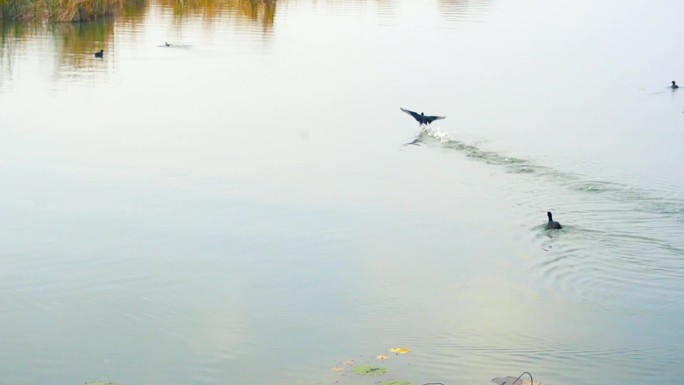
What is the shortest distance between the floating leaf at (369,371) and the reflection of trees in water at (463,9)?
26.9m

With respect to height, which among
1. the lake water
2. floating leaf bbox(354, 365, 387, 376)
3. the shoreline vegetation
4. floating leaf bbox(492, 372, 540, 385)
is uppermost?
the shoreline vegetation

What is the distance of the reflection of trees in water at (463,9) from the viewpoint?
33.7 m

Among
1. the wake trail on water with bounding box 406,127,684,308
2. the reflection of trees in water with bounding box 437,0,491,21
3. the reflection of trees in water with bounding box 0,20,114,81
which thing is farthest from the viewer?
the reflection of trees in water with bounding box 437,0,491,21

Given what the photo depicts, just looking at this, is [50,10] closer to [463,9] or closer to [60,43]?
[60,43]

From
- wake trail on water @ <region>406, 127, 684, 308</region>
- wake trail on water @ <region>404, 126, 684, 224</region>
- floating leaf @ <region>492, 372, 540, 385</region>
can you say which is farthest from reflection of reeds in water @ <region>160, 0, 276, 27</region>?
floating leaf @ <region>492, 372, 540, 385</region>

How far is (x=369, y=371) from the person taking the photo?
6.64 meters

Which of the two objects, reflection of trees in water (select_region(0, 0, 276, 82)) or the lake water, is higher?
reflection of trees in water (select_region(0, 0, 276, 82))

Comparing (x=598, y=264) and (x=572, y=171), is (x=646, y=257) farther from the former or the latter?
(x=572, y=171)

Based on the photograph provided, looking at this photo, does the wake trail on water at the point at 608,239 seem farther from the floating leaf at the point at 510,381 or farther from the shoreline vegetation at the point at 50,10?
the shoreline vegetation at the point at 50,10

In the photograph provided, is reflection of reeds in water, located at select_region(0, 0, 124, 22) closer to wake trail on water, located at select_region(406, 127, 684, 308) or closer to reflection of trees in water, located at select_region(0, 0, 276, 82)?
reflection of trees in water, located at select_region(0, 0, 276, 82)

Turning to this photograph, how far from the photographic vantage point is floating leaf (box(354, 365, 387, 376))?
6.61 metres

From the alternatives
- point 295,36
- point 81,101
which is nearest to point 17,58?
point 81,101

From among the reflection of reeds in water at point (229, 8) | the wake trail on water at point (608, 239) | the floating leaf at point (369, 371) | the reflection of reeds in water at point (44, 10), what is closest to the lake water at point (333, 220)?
the wake trail on water at point (608, 239)

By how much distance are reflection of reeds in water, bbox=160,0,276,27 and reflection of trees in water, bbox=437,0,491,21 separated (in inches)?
231
